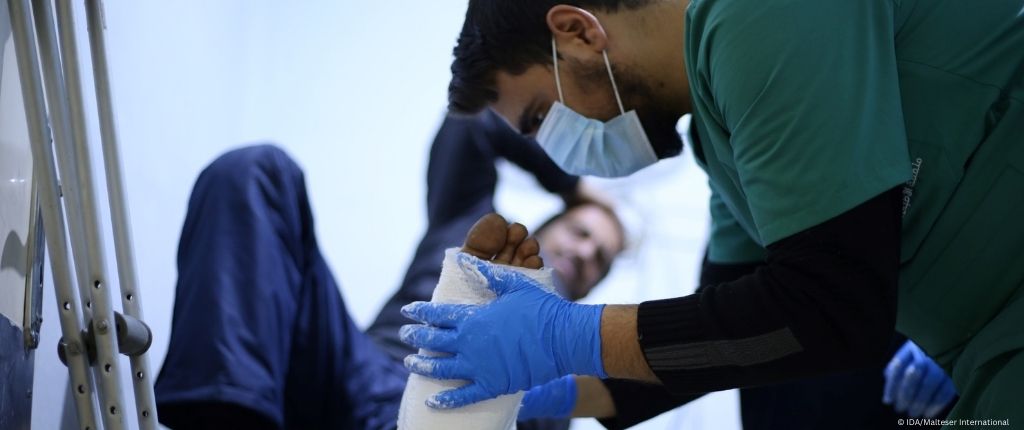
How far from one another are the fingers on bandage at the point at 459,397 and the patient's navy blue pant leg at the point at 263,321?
0.43 meters

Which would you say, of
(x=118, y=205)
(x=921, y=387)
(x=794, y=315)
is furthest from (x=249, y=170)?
(x=921, y=387)

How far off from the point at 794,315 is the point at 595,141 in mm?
447

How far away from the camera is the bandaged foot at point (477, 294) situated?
3.55 feet

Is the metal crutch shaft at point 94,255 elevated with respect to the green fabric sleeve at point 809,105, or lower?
lower

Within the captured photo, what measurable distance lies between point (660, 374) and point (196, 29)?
1383 mm

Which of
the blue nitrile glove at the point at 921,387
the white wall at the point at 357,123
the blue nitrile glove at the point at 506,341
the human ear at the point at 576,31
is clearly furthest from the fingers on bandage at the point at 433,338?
the white wall at the point at 357,123

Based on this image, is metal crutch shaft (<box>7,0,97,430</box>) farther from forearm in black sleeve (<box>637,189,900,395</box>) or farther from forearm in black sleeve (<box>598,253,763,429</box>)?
forearm in black sleeve (<box>598,253,763,429</box>)

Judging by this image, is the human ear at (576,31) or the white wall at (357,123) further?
the white wall at (357,123)

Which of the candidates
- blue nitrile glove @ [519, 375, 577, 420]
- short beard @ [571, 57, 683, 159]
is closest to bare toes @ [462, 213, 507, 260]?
short beard @ [571, 57, 683, 159]

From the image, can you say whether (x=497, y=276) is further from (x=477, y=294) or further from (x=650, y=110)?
(x=650, y=110)

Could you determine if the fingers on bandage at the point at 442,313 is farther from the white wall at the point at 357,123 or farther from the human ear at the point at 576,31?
the white wall at the point at 357,123

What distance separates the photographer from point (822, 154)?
0.89 metres

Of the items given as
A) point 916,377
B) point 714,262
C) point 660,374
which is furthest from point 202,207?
point 916,377

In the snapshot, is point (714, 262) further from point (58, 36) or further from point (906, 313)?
point (58, 36)
